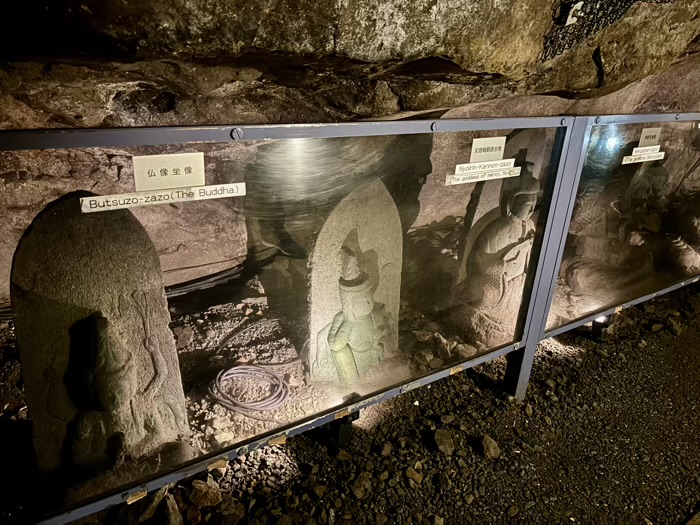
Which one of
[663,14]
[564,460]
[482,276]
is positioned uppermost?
[663,14]

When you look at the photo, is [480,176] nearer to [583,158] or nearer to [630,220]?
[583,158]

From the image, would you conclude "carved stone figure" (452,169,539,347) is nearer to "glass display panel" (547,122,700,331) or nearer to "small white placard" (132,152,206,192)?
"glass display panel" (547,122,700,331)

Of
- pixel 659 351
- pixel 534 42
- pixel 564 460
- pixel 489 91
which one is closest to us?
pixel 534 42

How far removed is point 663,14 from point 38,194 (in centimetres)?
317

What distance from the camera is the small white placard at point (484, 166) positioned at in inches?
87.0

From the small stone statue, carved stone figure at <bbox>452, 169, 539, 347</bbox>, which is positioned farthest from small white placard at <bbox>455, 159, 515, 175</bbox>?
the small stone statue

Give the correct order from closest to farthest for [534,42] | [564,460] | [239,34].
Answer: [239,34] < [534,42] < [564,460]

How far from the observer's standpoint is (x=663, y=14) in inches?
85.9

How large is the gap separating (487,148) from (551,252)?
87 centimetres

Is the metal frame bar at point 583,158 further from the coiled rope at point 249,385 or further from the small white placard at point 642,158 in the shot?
the coiled rope at point 249,385

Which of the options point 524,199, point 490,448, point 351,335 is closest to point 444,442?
point 490,448

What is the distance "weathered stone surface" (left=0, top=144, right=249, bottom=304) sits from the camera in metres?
1.76

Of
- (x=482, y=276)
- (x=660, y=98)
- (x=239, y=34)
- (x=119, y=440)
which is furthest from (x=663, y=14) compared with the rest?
(x=119, y=440)

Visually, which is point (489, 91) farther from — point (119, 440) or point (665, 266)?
point (665, 266)
